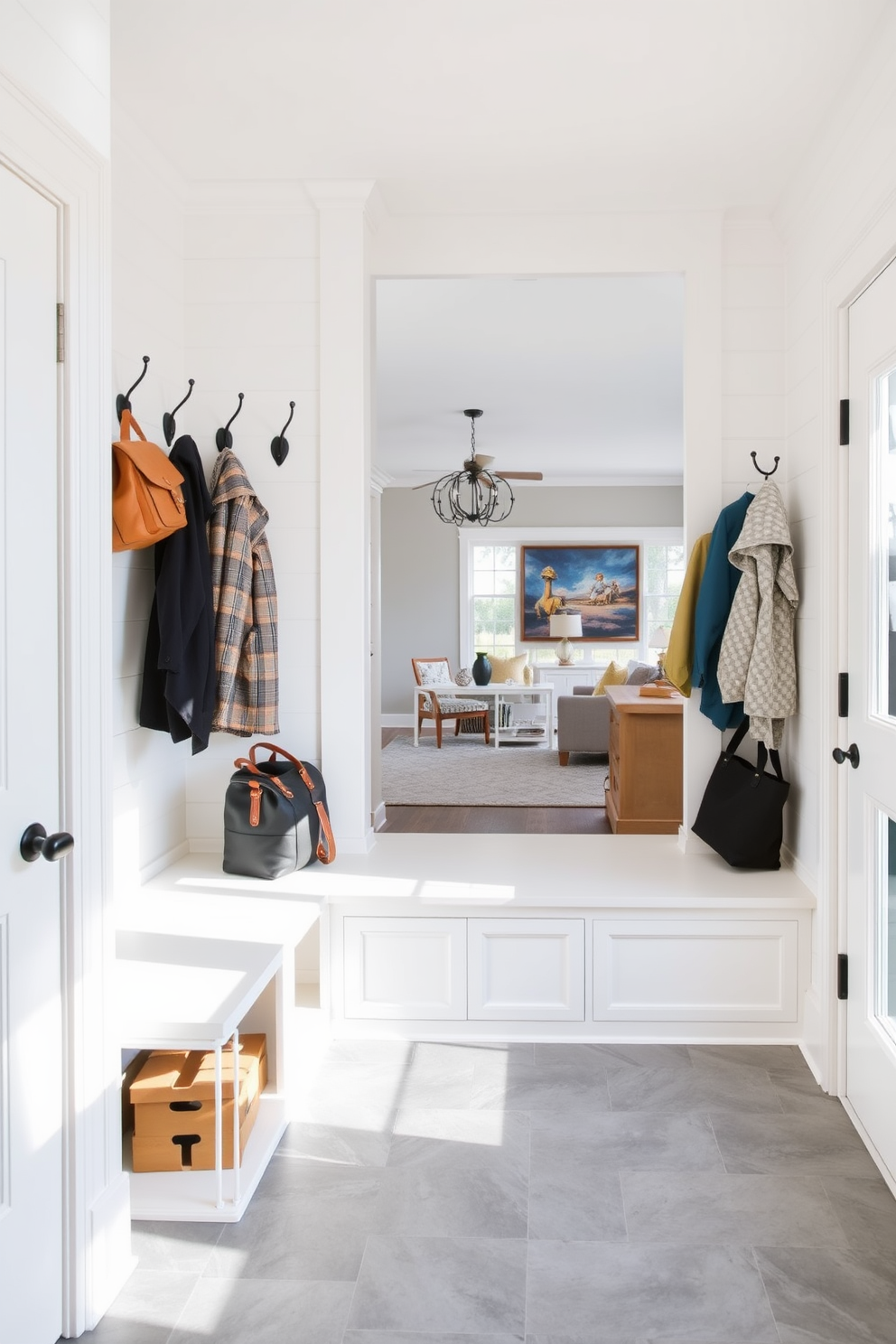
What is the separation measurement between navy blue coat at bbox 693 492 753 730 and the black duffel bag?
1.31 metres

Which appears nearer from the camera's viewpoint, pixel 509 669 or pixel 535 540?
pixel 509 669

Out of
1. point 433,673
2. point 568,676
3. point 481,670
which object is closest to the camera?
point 481,670

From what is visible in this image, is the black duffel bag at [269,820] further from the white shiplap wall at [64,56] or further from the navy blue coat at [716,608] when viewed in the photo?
the white shiplap wall at [64,56]

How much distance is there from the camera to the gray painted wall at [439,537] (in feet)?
33.3

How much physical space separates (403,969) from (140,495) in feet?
5.07

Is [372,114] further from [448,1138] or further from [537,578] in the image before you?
[537,578]

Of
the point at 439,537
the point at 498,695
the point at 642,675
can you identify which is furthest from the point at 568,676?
the point at 439,537

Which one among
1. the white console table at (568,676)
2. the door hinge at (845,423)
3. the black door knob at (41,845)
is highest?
the door hinge at (845,423)

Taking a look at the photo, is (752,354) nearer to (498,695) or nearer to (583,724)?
(583,724)

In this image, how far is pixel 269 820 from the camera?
9.64ft

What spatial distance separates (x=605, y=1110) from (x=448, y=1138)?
1.38 ft

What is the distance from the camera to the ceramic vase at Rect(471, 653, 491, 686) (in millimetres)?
A: 9141

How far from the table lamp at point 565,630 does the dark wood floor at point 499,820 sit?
4.29 m

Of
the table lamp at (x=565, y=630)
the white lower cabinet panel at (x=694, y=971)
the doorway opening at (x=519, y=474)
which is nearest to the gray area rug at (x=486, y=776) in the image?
the doorway opening at (x=519, y=474)
